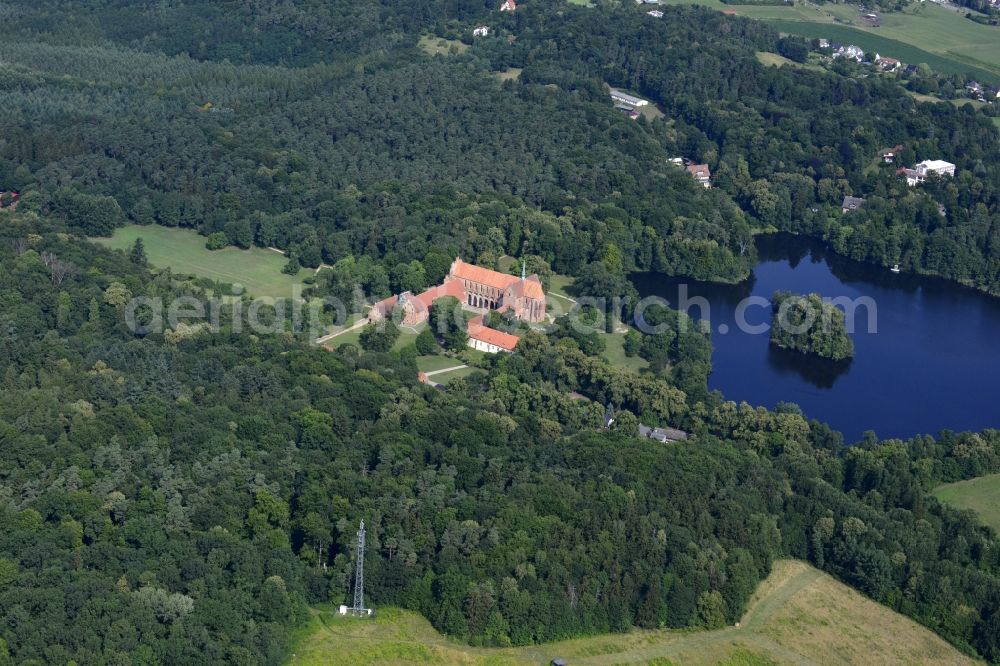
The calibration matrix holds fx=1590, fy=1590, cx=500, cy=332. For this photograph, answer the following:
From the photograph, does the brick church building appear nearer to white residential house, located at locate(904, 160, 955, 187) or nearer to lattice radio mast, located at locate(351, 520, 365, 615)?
lattice radio mast, located at locate(351, 520, 365, 615)

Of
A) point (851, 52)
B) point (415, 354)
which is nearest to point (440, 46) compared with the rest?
point (851, 52)

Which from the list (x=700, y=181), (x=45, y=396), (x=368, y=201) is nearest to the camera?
(x=45, y=396)

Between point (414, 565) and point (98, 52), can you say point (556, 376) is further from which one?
point (98, 52)

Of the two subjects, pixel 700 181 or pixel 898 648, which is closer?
pixel 898 648

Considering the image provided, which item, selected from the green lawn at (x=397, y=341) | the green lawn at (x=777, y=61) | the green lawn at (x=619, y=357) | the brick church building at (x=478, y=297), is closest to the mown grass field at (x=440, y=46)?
the green lawn at (x=777, y=61)

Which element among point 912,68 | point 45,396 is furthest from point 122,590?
point 912,68

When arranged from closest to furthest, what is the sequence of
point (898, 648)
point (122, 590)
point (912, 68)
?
point (122, 590) < point (898, 648) < point (912, 68)

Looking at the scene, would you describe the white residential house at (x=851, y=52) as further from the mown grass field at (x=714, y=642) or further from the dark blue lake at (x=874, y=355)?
the mown grass field at (x=714, y=642)
